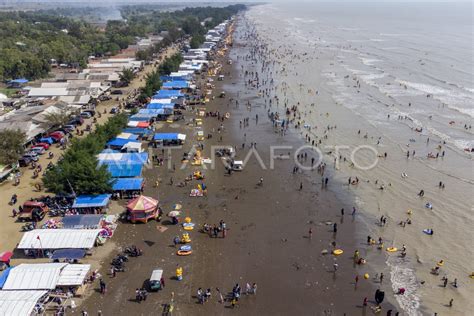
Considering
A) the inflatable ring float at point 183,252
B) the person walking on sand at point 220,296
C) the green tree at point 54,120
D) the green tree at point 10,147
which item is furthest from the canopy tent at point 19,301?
the green tree at point 54,120

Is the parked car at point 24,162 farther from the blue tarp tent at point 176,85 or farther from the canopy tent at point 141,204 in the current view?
the blue tarp tent at point 176,85

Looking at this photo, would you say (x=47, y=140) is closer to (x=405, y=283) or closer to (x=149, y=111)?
(x=149, y=111)

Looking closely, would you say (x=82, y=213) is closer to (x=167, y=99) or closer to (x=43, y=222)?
(x=43, y=222)

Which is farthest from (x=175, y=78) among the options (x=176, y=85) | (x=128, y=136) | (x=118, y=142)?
(x=118, y=142)

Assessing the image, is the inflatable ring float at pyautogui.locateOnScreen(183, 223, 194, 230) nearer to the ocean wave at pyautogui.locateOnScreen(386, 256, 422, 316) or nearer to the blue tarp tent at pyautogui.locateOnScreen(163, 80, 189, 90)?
the ocean wave at pyautogui.locateOnScreen(386, 256, 422, 316)

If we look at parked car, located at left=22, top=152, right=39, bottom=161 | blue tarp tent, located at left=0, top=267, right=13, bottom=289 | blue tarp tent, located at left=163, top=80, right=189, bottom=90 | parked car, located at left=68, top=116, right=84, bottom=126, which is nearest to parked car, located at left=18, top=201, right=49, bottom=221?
blue tarp tent, located at left=0, top=267, right=13, bottom=289

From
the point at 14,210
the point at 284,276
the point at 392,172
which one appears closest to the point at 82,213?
the point at 14,210
